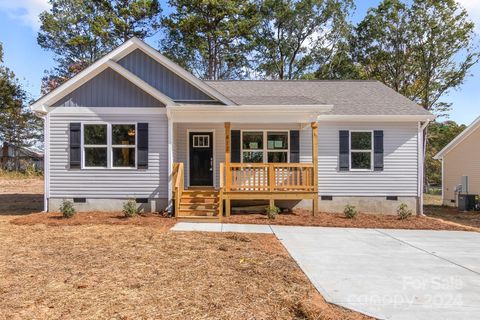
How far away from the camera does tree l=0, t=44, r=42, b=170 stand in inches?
1227

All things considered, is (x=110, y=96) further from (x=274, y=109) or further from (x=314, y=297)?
(x=314, y=297)

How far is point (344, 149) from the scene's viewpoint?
12148mm

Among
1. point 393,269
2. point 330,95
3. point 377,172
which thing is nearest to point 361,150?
point 377,172

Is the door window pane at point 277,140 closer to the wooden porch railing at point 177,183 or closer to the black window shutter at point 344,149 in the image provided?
the black window shutter at point 344,149

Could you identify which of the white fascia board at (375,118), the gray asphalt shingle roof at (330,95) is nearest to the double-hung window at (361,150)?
the white fascia board at (375,118)

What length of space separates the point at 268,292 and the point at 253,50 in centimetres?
2629

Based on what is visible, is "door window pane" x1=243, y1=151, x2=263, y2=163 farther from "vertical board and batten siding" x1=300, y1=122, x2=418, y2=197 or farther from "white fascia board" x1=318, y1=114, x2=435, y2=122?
"white fascia board" x1=318, y1=114, x2=435, y2=122

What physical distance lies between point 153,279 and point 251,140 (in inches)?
320

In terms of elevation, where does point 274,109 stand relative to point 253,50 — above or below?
below

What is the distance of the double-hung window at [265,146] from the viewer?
40.7 feet

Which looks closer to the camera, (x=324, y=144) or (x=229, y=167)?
(x=229, y=167)

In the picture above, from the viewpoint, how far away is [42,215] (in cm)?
1045

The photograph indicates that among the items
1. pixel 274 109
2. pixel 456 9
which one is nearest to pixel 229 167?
pixel 274 109

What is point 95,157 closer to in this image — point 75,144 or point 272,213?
point 75,144
